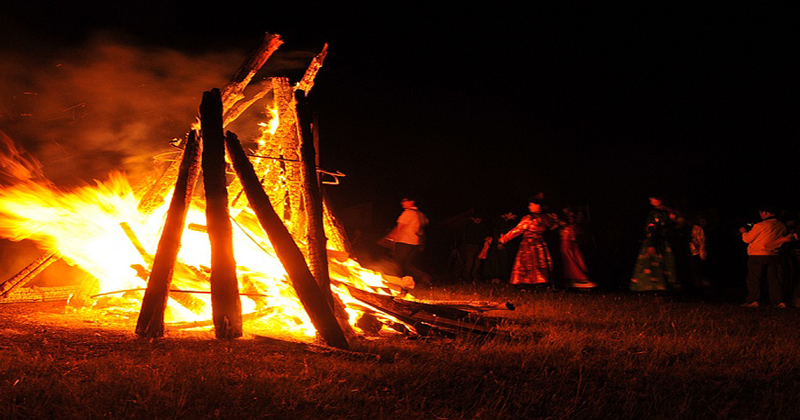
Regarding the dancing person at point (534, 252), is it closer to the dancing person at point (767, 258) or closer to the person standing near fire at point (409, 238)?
the person standing near fire at point (409, 238)

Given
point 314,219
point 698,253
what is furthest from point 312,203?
point 698,253

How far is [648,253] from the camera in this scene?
10719mm

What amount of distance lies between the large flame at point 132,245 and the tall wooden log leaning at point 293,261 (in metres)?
0.70

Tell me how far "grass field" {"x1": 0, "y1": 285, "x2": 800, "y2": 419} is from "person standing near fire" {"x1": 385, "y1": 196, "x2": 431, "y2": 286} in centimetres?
546

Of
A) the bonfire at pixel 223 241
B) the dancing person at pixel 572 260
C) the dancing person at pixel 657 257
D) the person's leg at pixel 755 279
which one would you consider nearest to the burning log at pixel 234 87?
the bonfire at pixel 223 241

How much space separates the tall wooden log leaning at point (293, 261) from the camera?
5375mm

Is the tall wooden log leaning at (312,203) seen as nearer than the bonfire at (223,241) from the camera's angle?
No

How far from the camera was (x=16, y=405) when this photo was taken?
3416 mm

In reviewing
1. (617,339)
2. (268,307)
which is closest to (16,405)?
(268,307)

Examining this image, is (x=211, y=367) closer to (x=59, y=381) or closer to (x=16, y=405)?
(x=59, y=381)

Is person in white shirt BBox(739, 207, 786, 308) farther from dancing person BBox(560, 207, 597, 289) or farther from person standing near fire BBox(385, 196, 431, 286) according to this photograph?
person standing near fire BBox(385, 196, 431, 286)

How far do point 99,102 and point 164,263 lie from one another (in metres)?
3.06

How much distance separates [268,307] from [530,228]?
612 centimetres

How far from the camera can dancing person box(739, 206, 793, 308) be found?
987 cm
